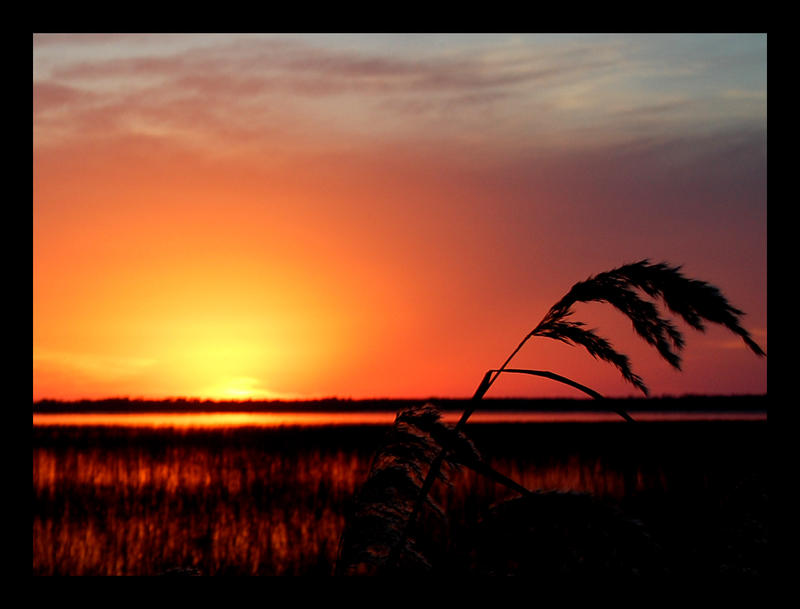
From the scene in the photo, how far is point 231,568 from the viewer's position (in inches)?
389

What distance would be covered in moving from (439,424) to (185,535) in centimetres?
982

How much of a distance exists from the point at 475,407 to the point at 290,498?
12821 millimetres

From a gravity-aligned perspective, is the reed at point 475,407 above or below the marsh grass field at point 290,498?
above

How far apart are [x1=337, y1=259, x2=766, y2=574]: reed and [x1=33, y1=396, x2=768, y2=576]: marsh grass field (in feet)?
0.33

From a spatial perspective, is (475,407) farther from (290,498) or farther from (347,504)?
(290,498)

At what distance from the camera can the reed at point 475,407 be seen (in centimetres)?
205

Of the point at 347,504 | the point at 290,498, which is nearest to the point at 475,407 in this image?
the point at 347,504

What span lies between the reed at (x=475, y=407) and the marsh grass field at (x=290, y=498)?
10 centimetres

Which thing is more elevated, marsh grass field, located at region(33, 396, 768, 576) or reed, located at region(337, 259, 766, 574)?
→ reed, located at region(337, 259, 766, 574)

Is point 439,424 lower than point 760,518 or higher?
higher

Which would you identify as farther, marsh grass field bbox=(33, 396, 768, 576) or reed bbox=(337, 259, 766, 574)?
marsh grass field bbox=(33, 396, 768, 576)

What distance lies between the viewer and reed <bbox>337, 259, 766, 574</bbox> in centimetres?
205
